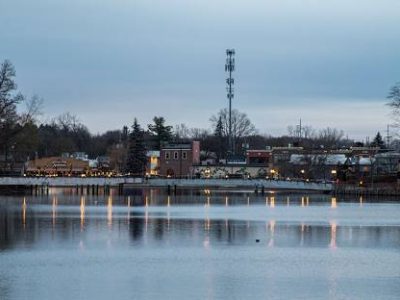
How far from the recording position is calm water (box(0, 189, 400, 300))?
33.3 m

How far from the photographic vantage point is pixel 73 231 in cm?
5753

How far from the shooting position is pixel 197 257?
1703 inches

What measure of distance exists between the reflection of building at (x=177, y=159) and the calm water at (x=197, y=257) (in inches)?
4163

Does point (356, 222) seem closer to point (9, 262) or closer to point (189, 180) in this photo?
point (9, 262)

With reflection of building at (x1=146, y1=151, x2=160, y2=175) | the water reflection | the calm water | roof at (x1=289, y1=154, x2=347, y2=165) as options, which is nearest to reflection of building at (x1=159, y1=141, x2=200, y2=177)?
reflection of building at (x1=146, y1=151, x2=160, y2=175)

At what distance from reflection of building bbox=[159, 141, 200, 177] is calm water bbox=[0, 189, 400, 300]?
347ft

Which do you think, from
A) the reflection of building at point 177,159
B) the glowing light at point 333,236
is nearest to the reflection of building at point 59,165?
the reflection of building at point 177,159

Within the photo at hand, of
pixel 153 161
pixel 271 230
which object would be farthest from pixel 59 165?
pixel 271 230

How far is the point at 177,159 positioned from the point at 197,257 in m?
137

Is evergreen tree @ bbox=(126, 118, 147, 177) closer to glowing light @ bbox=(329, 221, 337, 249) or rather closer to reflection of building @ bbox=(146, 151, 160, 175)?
reflection of building @ bbox=(146, 151, 160, 175)

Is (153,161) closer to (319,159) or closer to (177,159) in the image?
(177,159)

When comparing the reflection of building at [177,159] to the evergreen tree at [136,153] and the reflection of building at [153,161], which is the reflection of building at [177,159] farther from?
the evergreen tree at [136,153]

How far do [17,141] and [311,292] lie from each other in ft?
319

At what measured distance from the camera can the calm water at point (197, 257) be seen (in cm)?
3331
